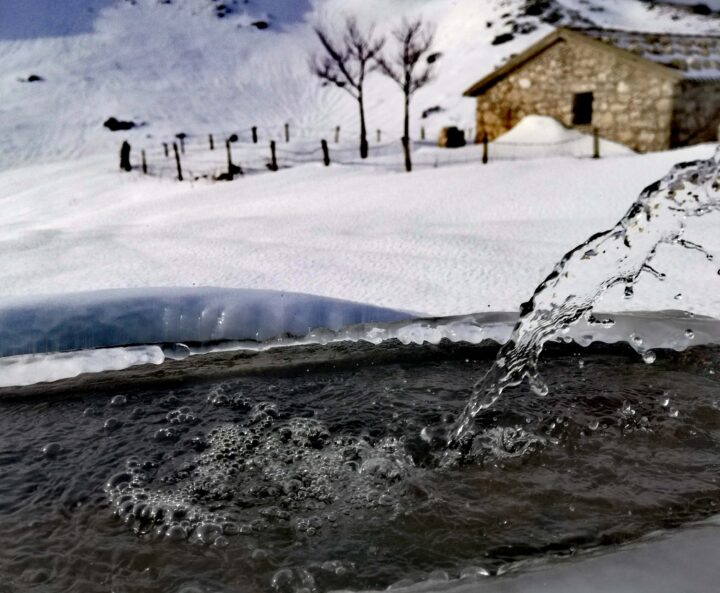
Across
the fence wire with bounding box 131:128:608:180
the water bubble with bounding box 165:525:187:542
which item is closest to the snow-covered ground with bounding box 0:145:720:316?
the water bubble with bounding box 165:525:187:542

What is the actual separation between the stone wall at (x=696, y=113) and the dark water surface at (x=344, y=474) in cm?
1079

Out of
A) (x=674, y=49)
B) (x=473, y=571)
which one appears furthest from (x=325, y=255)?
(x=674, y=49)

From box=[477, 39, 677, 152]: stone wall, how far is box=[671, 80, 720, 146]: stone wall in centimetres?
22

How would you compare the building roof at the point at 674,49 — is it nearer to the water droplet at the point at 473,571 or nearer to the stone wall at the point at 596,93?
the stone wall at the point at 596,93

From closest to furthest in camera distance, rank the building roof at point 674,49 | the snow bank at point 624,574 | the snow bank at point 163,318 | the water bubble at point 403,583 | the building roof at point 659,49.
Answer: the snow bank at point 624,574
the water bubble at point 403,583
the snow bank at point 163,318
the building roof at point 659,49
the building roof at point 674,49

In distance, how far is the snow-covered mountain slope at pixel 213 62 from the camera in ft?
81.3

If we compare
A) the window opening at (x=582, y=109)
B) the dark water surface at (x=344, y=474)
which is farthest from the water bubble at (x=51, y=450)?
the window opening at (x=582, y=109)

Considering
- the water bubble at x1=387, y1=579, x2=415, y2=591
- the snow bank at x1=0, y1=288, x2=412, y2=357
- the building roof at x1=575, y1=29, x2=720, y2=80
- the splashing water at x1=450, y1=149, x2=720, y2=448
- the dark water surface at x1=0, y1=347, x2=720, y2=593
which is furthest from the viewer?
the building roof at x1=575, y1=29, x2=720, y2=80

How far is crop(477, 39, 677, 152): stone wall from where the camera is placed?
1266 cm

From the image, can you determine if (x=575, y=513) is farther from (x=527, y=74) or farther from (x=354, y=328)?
(x=527, y=74)

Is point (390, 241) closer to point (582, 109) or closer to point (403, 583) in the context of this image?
point (403, 583)

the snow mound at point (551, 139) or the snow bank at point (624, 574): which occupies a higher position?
the snow mound at point (551, 139)

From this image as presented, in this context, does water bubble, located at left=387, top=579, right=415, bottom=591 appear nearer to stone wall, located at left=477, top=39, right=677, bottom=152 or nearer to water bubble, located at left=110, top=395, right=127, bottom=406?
water bubble, located at left=110, top=395, right=127, bottom=406

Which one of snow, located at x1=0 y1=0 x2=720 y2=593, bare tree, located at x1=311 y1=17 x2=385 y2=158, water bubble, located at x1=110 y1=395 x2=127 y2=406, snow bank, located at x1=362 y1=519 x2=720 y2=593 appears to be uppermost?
bare tree, located at x1=311 y1=17 x2=385 y2=158
